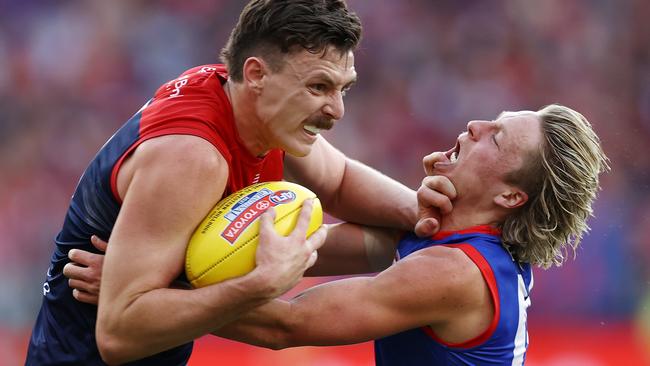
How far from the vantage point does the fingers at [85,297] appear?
4.18m

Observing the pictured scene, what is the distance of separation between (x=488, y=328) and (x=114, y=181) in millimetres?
1876

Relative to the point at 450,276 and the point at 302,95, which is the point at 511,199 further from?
the point at 302,95

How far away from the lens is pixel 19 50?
423 inches

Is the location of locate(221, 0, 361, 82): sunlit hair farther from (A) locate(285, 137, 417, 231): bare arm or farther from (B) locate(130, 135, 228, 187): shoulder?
(A) locate(285, 137, 417, 231): bare arm

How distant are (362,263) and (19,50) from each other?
6.84 metres

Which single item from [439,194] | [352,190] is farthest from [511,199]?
[352,190]

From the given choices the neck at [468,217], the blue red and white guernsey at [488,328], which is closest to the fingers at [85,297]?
the blue red and white guernsey at [488,328]

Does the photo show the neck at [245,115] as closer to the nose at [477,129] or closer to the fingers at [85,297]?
the fingers at [85,297]

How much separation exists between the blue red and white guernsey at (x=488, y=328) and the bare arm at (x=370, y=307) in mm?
107

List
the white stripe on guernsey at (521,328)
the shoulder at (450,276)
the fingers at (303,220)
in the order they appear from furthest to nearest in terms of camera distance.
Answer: the white stripe on guernsey at (521,328) < the shoulder at (450,276) < the fingers at (303,220)

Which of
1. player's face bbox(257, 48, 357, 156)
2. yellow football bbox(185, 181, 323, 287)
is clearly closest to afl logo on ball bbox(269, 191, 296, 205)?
yellow football bbox(185, 181, 323, 287)

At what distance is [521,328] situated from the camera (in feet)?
15.0

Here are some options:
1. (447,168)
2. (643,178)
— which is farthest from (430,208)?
(643,178)

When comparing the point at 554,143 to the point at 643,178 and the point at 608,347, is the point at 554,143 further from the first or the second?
the point at 643,178
